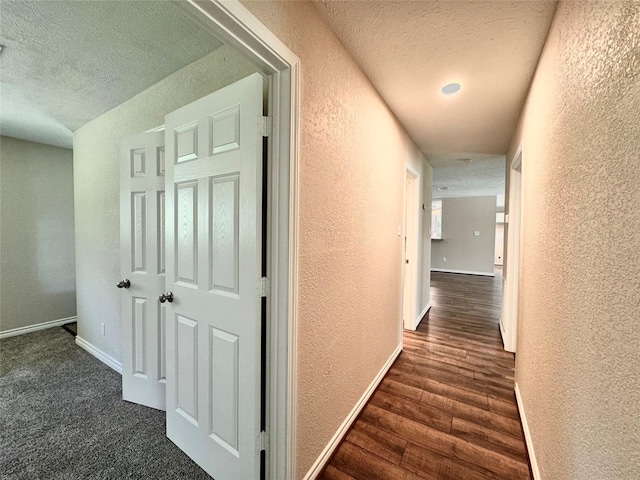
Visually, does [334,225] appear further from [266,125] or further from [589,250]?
[589,250]

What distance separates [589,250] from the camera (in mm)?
829

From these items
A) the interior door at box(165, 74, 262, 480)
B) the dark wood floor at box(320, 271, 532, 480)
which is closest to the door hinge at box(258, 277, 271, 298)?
the interior door at box(165, 74, 262, 480)

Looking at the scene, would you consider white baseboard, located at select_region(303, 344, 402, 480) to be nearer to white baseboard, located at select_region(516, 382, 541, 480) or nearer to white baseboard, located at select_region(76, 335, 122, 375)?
white baseboard, located at select_region(516, 382, 541, 480)

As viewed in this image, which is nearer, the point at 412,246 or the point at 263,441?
the point at 263,441

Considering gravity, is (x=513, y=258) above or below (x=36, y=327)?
above

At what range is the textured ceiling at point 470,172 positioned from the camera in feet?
12.6

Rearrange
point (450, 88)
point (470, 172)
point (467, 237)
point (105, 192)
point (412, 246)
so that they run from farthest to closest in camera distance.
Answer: point (467, 237) < point (470, 172) < point (412, 246) < point (105, 192) < point (450, 88)

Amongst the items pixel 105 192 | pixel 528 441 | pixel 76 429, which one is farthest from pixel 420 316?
pixel 105 192

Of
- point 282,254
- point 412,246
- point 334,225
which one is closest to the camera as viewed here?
point 282,254

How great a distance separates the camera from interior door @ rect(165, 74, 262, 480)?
1154 mm

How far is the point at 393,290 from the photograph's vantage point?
2.53 m

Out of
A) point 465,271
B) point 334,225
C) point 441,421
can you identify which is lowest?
point 441,421

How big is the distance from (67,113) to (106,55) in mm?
1296

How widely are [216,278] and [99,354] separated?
2.36 meters
